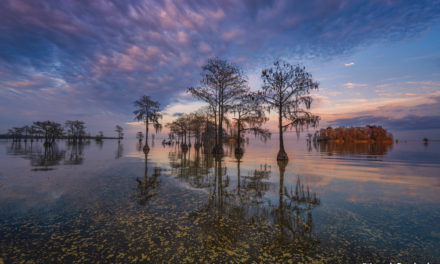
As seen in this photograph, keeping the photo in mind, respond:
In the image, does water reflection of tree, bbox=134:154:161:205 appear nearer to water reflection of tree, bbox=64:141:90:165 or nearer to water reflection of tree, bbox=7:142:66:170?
water reflection of tree, bbox=7:142:66:170

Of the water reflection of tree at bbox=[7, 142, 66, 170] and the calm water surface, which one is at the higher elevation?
the water reflection of tree at bbox=[7, 142, 66, 170]

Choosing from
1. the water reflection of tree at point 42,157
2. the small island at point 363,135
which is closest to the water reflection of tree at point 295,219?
the water reflection of tree at point 42,157

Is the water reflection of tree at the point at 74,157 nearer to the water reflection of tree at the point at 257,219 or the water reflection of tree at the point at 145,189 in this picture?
the water reflection of tree at the point at 145,189

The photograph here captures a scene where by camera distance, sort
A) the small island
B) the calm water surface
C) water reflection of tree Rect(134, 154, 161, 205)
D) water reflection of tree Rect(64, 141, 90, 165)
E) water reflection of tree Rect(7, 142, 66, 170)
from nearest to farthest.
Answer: the calm water surface < water reflection of tree Rect(134, 154, 161, 205) < water reflection of tree Rect(7, 142, 66, 170) < water reflection of tree Rect(64, 141, 90, 165) < the small island

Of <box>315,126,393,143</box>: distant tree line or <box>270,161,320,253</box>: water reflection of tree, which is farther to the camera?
<box>315,126,393,143</box>: distant tree line

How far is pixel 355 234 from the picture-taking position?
165 inches

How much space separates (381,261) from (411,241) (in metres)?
1.32

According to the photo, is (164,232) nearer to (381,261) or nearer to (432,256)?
(381,261)

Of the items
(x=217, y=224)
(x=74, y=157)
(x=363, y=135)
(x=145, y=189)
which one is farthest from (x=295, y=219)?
(x=363, y=135)

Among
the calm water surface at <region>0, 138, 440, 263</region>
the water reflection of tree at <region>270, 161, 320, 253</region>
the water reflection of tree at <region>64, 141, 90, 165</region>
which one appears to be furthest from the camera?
the water reflection of tree at <region>64, 141, 90, 165</region>

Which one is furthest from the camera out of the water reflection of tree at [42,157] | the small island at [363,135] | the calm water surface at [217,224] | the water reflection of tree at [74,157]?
the small island at [363,135]

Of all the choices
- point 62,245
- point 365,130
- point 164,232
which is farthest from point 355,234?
point 365,130

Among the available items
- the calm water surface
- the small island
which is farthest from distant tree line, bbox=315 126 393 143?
the calm water surface

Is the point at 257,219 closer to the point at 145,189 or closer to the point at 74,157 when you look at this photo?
the point at 145,189
